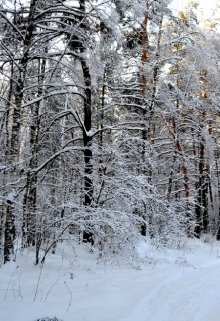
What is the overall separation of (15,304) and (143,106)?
11377mm

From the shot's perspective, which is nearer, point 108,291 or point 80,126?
point 108,291

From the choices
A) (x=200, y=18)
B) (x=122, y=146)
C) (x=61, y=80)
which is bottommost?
(x=122, y=146)

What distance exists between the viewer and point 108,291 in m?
7.12

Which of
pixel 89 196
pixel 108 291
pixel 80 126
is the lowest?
pixel 108 291

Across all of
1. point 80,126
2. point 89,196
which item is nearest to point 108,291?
point 89,196

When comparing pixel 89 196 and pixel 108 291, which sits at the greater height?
pixel 89 196

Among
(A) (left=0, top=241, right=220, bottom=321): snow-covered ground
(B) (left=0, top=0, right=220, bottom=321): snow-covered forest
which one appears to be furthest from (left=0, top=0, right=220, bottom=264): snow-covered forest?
(A) (left=0, top=241, right=220, bottom=321): snow-covered ground

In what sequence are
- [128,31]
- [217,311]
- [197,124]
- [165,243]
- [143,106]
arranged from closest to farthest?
1. [217,311]
2. [165,243]
3. [143,106]
4. [128,31]
5. [197,124]

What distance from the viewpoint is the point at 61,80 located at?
11617 millimetres

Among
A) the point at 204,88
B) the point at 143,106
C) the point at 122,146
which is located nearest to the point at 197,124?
the point at 204,88

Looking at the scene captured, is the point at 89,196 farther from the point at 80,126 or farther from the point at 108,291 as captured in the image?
the point at 108,291

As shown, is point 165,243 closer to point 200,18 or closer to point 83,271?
point 83,271

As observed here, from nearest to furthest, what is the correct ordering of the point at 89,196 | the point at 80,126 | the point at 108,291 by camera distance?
the point at 108,291
the point at 89,196
the point at 80,126

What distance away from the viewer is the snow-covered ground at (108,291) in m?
5.83
